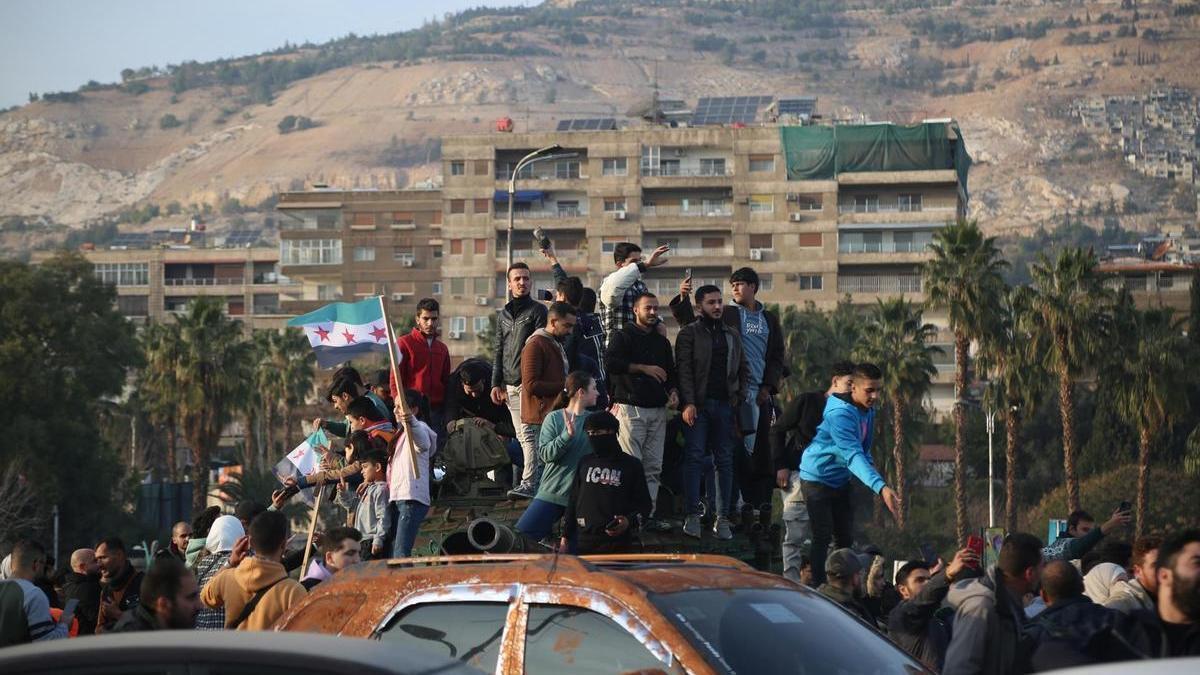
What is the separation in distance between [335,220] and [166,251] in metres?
39.8

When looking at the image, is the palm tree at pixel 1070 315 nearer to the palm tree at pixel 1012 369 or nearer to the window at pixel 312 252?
the palm tree at pixel 1012 369

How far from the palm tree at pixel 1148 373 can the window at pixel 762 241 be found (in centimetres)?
5447

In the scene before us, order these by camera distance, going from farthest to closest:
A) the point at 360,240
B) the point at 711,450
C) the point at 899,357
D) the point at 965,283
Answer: the point at 360,240, the point at 899,357, the point at 965,283, the point at 711,450

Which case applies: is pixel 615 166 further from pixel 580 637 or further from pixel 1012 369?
pixel 580 637

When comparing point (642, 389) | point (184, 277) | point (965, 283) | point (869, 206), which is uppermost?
point (869, 206)

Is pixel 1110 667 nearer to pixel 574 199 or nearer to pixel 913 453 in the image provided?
pixel 913 453

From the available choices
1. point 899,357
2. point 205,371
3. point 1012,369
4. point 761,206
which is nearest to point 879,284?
point 761,206

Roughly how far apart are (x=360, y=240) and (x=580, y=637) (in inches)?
5030

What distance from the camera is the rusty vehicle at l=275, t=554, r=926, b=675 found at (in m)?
7.57

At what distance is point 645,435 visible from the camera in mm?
14961

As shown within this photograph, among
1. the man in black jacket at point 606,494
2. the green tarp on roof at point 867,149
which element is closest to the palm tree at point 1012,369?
the green tarp on roof at point 867,149

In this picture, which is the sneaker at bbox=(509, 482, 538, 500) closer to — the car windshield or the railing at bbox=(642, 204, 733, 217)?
the car windshield

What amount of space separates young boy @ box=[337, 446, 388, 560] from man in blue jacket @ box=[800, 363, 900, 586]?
3.09 m

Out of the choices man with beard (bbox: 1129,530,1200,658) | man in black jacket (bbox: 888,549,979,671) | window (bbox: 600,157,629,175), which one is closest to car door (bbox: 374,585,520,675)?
man with beard (bbox: 1129,530,1200,658)
